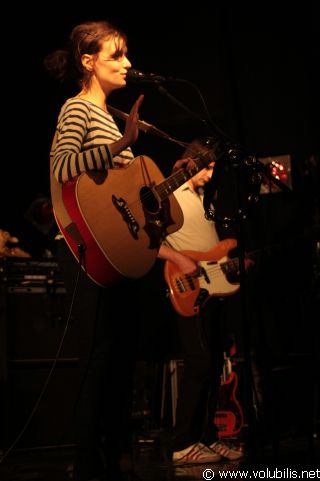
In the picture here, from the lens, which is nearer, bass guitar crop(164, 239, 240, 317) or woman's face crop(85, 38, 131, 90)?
woman's face crop(85, 38, 131, 90)

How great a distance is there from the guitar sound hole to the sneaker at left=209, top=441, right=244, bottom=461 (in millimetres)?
1577

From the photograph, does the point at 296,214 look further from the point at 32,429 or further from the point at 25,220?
the point at 32,429

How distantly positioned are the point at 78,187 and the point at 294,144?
3438mm

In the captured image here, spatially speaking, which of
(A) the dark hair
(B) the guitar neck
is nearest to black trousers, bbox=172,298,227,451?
(B) the guitar neck

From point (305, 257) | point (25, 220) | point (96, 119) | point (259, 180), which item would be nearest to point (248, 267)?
point (305, 257)

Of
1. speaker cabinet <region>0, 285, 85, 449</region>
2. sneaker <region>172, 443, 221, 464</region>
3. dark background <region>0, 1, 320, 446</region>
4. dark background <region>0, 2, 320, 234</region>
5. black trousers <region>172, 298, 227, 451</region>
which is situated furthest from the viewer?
dark background <region>0, 2, 320, 234</region>

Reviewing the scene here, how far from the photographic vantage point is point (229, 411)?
472 cm

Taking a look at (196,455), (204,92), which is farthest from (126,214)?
(204,92)

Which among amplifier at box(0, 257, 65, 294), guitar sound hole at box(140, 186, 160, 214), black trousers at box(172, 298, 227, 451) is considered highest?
guitar sound hole at box(140, 186, 160, 214)

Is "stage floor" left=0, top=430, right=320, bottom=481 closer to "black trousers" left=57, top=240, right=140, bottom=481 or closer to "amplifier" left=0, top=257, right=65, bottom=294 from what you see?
"black trousers" left=57, top=240, right=140, bottom=481

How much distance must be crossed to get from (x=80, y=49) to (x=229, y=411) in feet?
9.52

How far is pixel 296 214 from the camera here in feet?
17.8

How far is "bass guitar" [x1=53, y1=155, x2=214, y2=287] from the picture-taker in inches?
102

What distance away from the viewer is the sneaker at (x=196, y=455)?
3.59m
